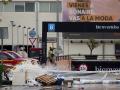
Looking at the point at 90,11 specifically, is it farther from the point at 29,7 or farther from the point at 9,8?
the point at 9,8

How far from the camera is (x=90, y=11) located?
178 feet

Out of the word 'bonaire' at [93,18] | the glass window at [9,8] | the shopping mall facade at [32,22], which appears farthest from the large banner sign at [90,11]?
the glass window at [9,8]

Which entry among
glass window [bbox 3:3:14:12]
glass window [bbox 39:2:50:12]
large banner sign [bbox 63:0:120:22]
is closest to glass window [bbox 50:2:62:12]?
glass window [bbox 39:2:50:12]

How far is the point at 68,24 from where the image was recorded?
30.9 m

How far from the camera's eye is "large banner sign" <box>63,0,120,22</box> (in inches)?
2087

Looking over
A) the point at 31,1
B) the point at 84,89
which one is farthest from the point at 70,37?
the point at 84,89

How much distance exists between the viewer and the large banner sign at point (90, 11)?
53.0 meters

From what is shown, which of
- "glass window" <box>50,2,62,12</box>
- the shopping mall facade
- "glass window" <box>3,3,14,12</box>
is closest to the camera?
the shopping mall facade

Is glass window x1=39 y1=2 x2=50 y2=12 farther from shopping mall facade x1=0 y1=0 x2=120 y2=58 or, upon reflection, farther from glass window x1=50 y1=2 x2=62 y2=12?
glass window x1=50 y1=2 x2=62 y2=12

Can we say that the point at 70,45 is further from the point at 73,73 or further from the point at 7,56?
the point at 73,73

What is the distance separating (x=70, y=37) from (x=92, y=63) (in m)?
28.3

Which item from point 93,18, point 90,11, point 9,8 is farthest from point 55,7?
point 93,18

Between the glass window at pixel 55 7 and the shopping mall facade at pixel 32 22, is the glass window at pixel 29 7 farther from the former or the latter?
the glass window at pixel 55 7

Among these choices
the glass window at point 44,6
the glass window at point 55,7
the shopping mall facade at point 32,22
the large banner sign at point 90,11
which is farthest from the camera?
the glass window at point 44,6
